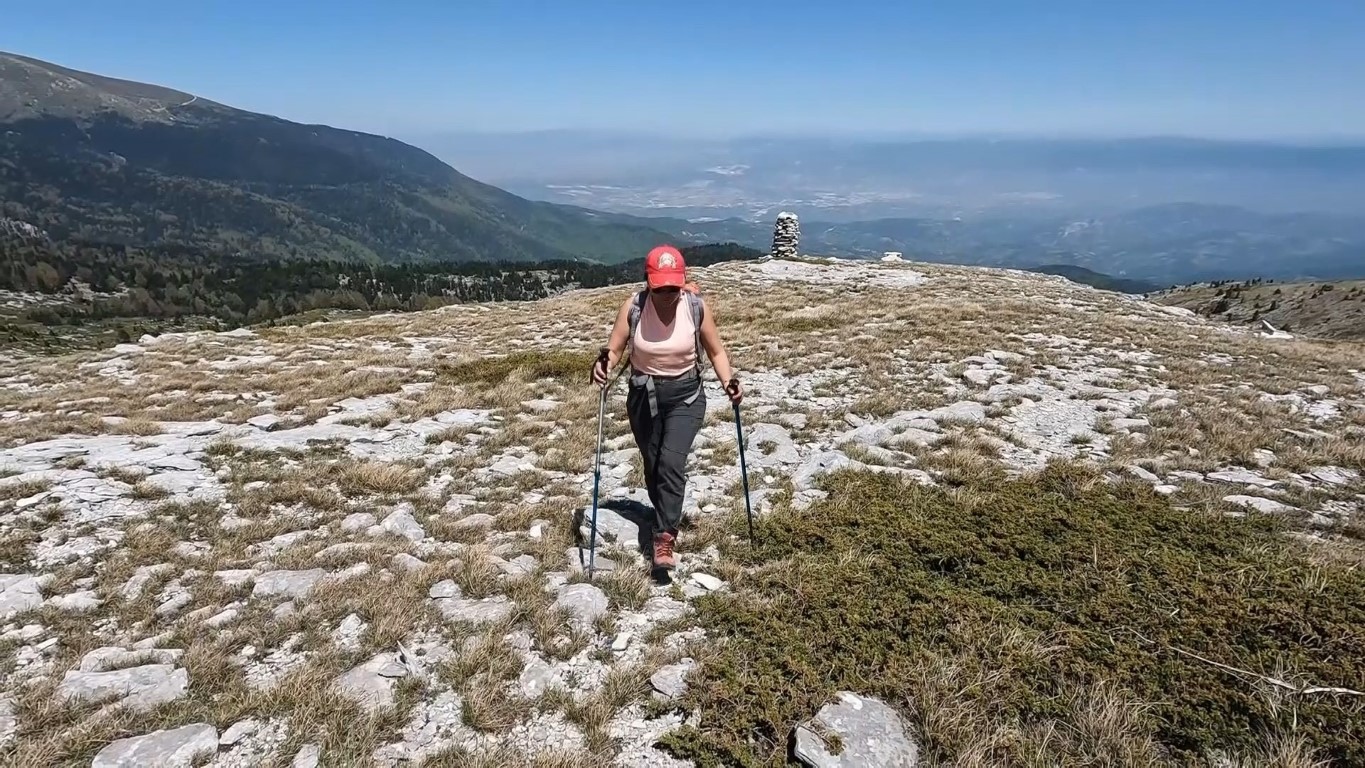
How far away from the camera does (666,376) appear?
22.8 feet

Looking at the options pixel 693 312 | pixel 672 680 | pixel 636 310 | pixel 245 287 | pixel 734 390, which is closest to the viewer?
pixel 672 680

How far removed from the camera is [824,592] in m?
6.25

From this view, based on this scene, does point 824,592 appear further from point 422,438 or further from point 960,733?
point 422,438

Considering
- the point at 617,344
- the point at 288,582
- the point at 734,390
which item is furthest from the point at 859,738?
the point at 288,582

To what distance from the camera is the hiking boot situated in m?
6.85

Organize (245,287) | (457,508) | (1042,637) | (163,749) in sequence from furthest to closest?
(245,287), (457,508), (1042,637), (163,749)

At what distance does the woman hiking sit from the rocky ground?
800 mm

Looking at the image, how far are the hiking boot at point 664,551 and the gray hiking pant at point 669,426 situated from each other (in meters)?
0.11

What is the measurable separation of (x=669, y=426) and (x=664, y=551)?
1383 mm

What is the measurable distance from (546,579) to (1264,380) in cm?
1811

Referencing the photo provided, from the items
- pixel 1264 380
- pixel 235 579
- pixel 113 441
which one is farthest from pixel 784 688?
pixel 1264 380

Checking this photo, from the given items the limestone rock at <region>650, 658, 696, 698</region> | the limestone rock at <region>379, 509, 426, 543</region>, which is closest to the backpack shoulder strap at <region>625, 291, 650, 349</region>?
the limestone rock at <region>650, 658, 696, 698</region>

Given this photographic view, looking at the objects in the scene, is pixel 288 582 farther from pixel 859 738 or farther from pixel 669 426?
pixel 859 738

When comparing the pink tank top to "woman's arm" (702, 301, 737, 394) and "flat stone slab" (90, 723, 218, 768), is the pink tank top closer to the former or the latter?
"woman's arm" (702, 301, 737, 394)
